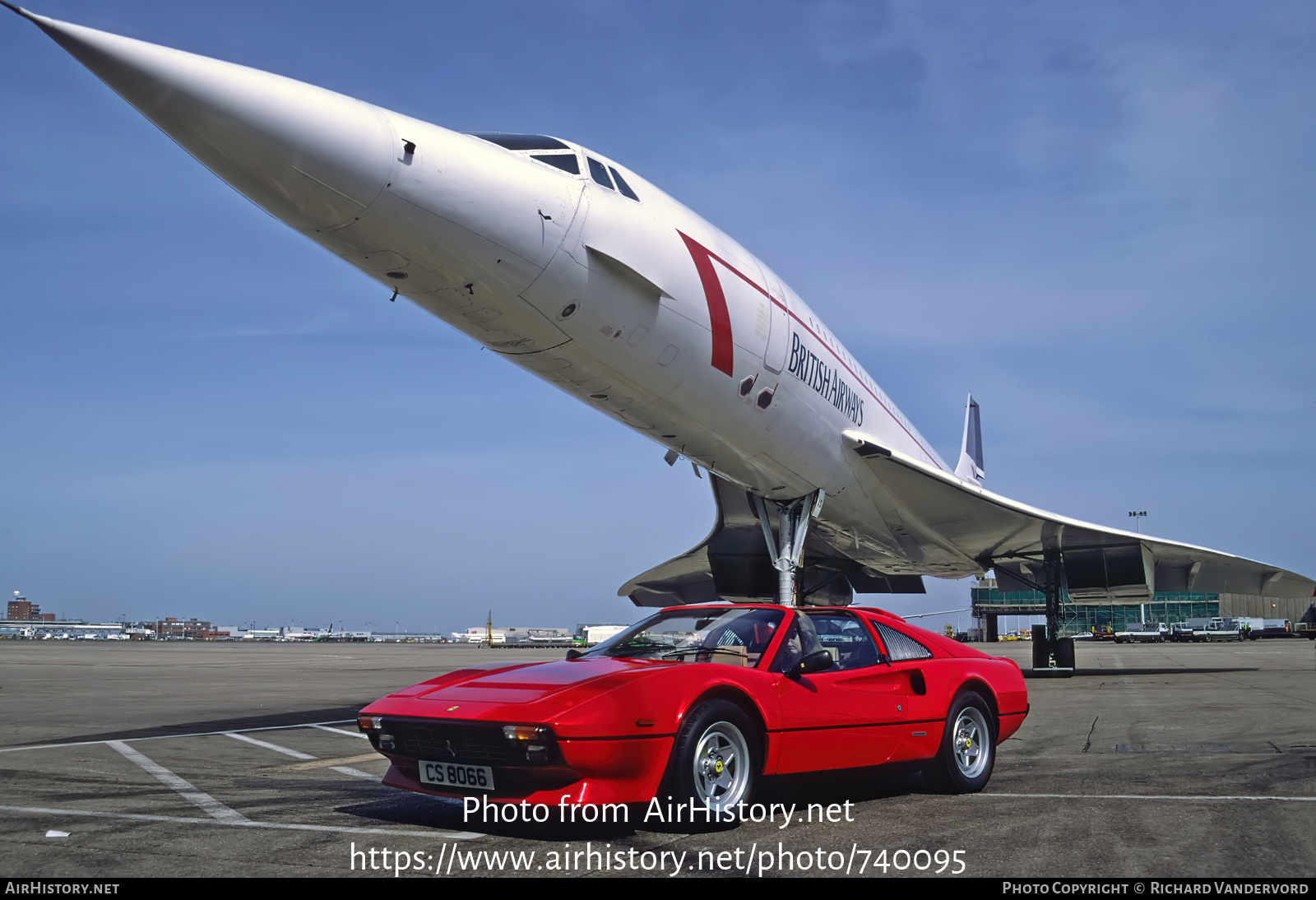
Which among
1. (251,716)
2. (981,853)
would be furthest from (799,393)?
(981,853)

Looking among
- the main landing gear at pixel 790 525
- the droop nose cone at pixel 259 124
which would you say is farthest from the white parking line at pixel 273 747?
the main landing gear at pixel 790 525

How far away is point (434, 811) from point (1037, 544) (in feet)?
48.3

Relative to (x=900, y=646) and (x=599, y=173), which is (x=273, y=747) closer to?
(x=900, y=646)

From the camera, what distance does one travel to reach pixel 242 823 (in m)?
4.54

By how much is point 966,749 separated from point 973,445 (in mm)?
25453

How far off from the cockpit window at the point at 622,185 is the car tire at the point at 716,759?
530cm

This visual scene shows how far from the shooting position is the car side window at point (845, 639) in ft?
18.6

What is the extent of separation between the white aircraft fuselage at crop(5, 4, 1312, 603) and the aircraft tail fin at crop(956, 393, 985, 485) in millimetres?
14318

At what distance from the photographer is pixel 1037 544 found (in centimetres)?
1755

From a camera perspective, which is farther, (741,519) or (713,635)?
(741,519)

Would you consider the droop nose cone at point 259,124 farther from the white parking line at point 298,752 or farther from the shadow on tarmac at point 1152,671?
the shadow on tarmac at point 1152,671

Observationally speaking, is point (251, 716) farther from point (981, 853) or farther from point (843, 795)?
point (981, 853)

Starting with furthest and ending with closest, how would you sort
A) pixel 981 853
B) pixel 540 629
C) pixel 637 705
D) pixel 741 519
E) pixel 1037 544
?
pixel 540 629 → pixel 1037 544 → pixel 741 519 → pixel 637 705 → pixel 981 853

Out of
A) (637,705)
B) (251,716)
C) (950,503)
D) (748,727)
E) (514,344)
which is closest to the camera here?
(637,705)
